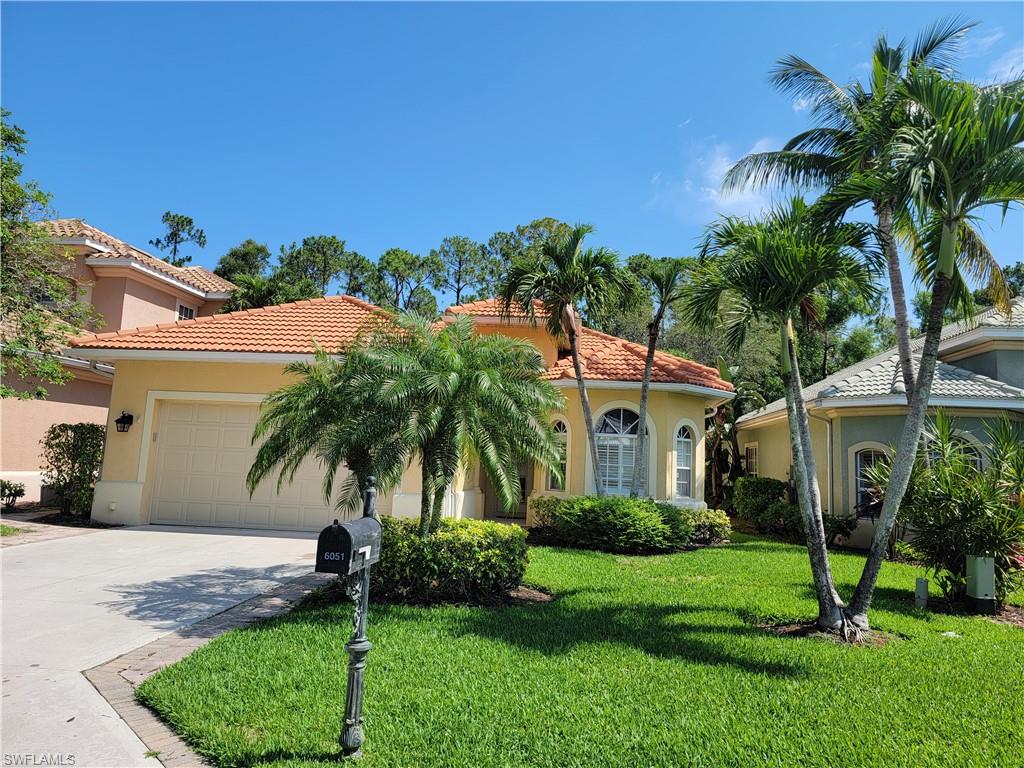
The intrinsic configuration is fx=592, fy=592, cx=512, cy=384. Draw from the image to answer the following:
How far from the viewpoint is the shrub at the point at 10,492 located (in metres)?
14.3

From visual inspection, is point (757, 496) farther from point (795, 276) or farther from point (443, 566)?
point (443, 566)

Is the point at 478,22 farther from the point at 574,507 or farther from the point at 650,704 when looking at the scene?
→ the point at 650,704

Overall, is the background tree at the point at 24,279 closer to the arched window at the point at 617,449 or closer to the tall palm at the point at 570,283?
the tall palm at the point at 570,283

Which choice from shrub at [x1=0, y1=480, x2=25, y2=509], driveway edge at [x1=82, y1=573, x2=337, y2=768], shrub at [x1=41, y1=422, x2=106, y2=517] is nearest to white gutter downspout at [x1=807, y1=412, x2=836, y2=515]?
driveway edge at [x1=82, y1=573, x2=337, y2=768]

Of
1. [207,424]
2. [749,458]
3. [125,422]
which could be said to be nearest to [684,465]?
[749,458]

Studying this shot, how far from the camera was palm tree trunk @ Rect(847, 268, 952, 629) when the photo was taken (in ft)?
21.7

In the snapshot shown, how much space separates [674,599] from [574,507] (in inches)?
188

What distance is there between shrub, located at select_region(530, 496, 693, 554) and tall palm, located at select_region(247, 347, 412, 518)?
593 cm

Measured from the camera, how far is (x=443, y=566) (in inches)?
292

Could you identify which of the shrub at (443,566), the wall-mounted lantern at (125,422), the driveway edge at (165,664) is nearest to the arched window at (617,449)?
the shrub at (443,566)

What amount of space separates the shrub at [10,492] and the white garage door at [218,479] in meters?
4.54

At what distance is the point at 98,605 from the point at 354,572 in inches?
208

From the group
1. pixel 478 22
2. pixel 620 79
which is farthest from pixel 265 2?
pixel 620 79

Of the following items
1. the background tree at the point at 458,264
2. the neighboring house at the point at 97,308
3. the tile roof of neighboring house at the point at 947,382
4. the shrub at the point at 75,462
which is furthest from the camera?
the background tree at the point at 458,264
